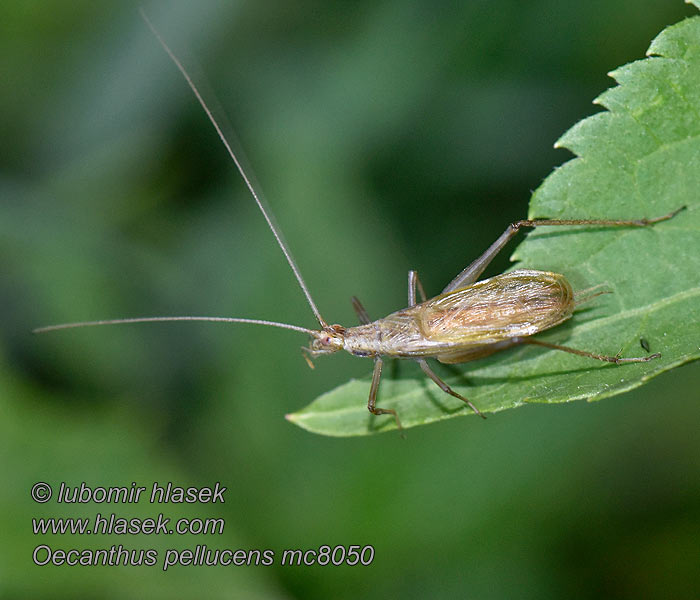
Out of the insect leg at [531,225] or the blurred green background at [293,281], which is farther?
the blurred green background at [293,281]

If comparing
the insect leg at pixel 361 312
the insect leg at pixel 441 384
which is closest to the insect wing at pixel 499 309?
the insect leg at pixel 441 384

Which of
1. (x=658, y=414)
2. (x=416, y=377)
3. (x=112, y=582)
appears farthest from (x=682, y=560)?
(x=112, y=582)

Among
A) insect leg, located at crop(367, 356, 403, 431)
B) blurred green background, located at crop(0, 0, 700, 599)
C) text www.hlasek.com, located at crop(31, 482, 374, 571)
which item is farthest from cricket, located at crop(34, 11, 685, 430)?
text www.hlasek.com, located at crop(31, 482, 374, 571)

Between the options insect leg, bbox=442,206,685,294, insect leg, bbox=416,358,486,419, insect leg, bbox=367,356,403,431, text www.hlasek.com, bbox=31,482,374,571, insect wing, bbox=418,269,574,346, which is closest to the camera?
insect leg, bbox=442,206,685,294

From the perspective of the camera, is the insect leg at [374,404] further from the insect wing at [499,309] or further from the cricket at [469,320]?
the insect wing at [499,309]

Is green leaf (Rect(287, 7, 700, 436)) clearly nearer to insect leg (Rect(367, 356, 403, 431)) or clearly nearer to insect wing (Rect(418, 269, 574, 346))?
insect wing (Rect(418, 269, 574, 346))

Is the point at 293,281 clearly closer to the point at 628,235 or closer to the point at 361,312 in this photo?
the point at 361,312

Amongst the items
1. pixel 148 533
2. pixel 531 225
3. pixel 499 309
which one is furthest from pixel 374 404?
pixel 148 533
